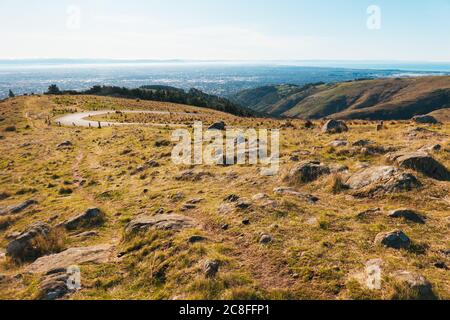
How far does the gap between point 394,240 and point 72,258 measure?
466 inches

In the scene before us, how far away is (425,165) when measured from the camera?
52.7 feet

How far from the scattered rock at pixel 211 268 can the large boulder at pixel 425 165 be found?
12.1 m

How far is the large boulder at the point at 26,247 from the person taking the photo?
1307 cm

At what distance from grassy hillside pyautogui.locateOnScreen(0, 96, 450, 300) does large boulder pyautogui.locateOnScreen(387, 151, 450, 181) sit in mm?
877

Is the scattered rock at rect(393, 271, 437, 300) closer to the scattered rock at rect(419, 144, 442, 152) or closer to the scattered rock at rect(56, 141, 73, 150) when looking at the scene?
the scattered rock at rect(419, 144, 442, 152)

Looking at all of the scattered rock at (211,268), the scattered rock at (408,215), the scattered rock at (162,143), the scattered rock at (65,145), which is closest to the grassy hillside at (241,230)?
the scattered rock at (211,268)

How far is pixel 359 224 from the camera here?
40.0 ft

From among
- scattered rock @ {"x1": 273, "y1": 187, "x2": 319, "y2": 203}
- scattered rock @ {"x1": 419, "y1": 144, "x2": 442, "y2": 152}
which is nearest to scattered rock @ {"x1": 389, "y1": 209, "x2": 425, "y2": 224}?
scattered rock @ {"x1": 273, "y1": 187, "x2": 319, "y2": 203}

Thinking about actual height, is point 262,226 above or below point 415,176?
below

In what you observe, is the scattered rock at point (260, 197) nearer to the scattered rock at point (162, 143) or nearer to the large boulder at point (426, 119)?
the scattered rock at point (162, 143)

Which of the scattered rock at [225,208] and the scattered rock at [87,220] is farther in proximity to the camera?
the scattered rock at [87,220]

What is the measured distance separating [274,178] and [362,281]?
9.82 meters

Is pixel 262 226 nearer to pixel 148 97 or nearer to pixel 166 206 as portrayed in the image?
pixel 166 206
